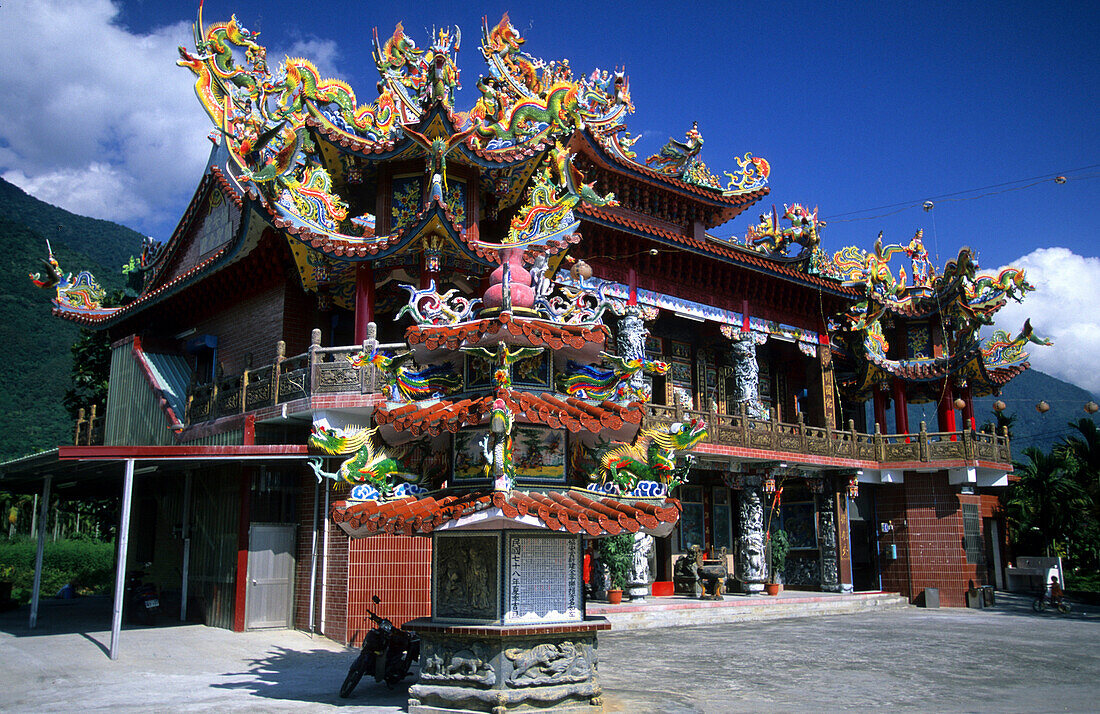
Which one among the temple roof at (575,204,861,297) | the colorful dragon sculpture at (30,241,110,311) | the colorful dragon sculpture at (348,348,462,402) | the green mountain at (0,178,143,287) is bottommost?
the colorful dragon sculpture at (348,348,462,402)

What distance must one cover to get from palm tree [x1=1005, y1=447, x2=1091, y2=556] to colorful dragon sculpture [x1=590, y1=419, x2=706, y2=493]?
83.8ft

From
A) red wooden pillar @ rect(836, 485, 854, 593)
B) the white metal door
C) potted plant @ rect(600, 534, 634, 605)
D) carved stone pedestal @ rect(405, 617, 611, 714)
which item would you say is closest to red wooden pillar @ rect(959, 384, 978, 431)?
red wooden pillar @ rect(836, 485, 854, 593)

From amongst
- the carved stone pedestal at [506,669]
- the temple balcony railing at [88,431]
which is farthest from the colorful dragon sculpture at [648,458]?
the temple balcony railing at [88,431]

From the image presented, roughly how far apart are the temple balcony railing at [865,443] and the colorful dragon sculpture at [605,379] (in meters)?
12.5

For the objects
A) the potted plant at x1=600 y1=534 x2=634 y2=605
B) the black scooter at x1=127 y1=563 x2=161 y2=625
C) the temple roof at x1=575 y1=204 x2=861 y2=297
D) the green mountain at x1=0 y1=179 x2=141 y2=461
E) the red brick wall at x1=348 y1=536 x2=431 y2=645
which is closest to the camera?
the red brick wall at x1=348 y1=536 x2=431 y2=645

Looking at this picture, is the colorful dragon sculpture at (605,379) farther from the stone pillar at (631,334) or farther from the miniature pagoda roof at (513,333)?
the stone pillar at (631,334)

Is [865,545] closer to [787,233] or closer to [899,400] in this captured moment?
[899,400]

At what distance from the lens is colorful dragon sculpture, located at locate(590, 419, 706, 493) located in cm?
975

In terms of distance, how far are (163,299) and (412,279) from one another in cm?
845

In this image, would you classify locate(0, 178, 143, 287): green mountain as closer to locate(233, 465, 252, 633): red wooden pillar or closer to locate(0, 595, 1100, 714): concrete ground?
locate(233, 465, 252, 633): red wooden pillar

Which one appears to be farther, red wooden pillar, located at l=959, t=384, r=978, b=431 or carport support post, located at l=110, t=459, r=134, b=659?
red wooden pillar, located at l=959, t=384, r=978, b=431

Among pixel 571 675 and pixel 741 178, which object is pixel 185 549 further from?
pixel 741 178

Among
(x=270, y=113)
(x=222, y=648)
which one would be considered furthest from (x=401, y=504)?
(x=270, y=113)

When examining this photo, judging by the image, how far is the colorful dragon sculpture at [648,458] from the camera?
32.0 feet
